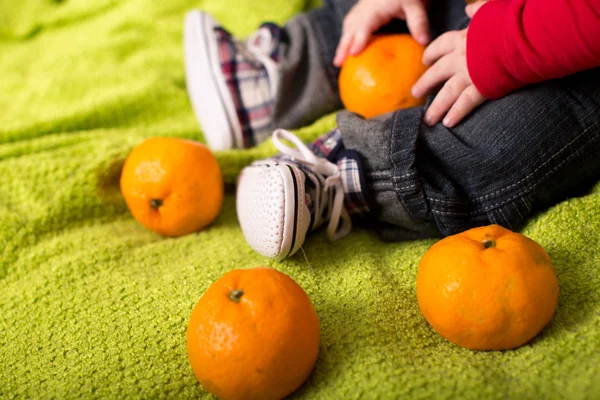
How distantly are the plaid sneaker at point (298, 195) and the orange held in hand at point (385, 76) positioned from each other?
9 cm

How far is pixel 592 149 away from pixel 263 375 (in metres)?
0.69

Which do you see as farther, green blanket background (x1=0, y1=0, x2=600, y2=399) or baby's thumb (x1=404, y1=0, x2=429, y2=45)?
baby's thumb (x1=404, y1=0, x2=429, y2=45)

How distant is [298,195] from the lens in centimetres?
89

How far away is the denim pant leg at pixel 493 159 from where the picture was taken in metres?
0.90

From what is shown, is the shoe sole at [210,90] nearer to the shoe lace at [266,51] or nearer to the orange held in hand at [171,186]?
the shoe lace at [266,51]

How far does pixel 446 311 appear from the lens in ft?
2.31

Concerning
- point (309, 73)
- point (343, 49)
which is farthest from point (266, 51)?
point (343, 49)

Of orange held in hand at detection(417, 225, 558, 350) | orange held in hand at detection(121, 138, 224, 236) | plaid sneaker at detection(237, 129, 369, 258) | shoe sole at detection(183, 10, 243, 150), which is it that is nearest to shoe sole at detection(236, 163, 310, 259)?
plaid sneaker at detection(237, 129, 369, 258)

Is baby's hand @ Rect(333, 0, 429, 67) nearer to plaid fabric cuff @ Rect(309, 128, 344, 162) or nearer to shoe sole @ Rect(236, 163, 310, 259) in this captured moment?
plaid fabric cuff @ Rect(309, 128, 344, 162)

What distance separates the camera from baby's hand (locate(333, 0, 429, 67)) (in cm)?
110

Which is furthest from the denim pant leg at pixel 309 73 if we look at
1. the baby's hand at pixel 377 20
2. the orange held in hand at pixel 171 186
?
the orange held in hand at pixel 171 186

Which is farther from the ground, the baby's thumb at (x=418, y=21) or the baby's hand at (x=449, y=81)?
the baby's thumb at (x=418, y=21)

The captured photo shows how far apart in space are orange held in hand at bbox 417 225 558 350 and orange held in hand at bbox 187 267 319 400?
185 millimetres

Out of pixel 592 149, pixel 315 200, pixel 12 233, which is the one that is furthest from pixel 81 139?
pixel 592 149
